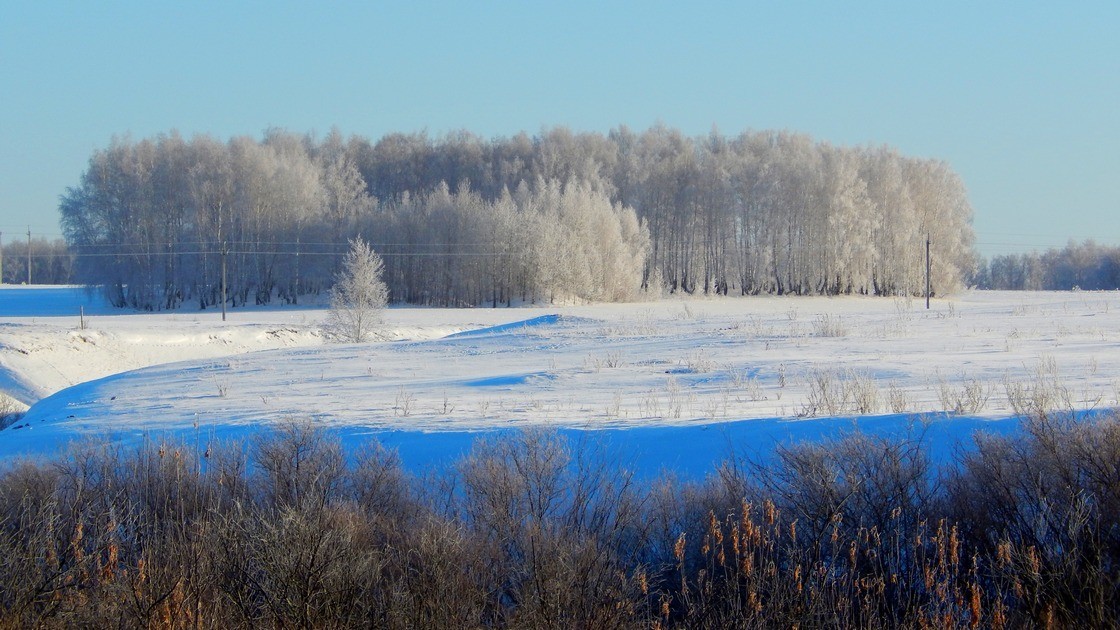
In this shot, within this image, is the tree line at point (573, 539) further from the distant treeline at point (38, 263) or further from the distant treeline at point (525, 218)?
the distant treeline at point (38, 263)

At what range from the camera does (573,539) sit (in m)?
8.55

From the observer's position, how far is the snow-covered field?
12.6m

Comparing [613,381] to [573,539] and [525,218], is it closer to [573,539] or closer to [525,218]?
[573,539]

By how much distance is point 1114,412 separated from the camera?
995 cm

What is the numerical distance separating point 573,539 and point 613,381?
31.7 feet

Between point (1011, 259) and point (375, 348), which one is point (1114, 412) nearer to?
point (375, 348)

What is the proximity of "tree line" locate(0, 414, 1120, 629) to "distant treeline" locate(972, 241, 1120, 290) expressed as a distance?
339ft

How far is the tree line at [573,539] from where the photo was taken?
729 cm

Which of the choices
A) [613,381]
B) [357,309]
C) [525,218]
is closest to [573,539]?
[613,381]

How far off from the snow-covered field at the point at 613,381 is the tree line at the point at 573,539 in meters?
1.73

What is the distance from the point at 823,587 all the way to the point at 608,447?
14.3ft

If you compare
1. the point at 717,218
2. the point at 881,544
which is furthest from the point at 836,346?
the point at 717,218

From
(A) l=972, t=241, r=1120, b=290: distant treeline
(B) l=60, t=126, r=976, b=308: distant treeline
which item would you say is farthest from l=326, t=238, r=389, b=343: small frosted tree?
(A) l=972, t=241, r=1120, b=290: distant treeline

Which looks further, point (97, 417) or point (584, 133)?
point (584, 133)
